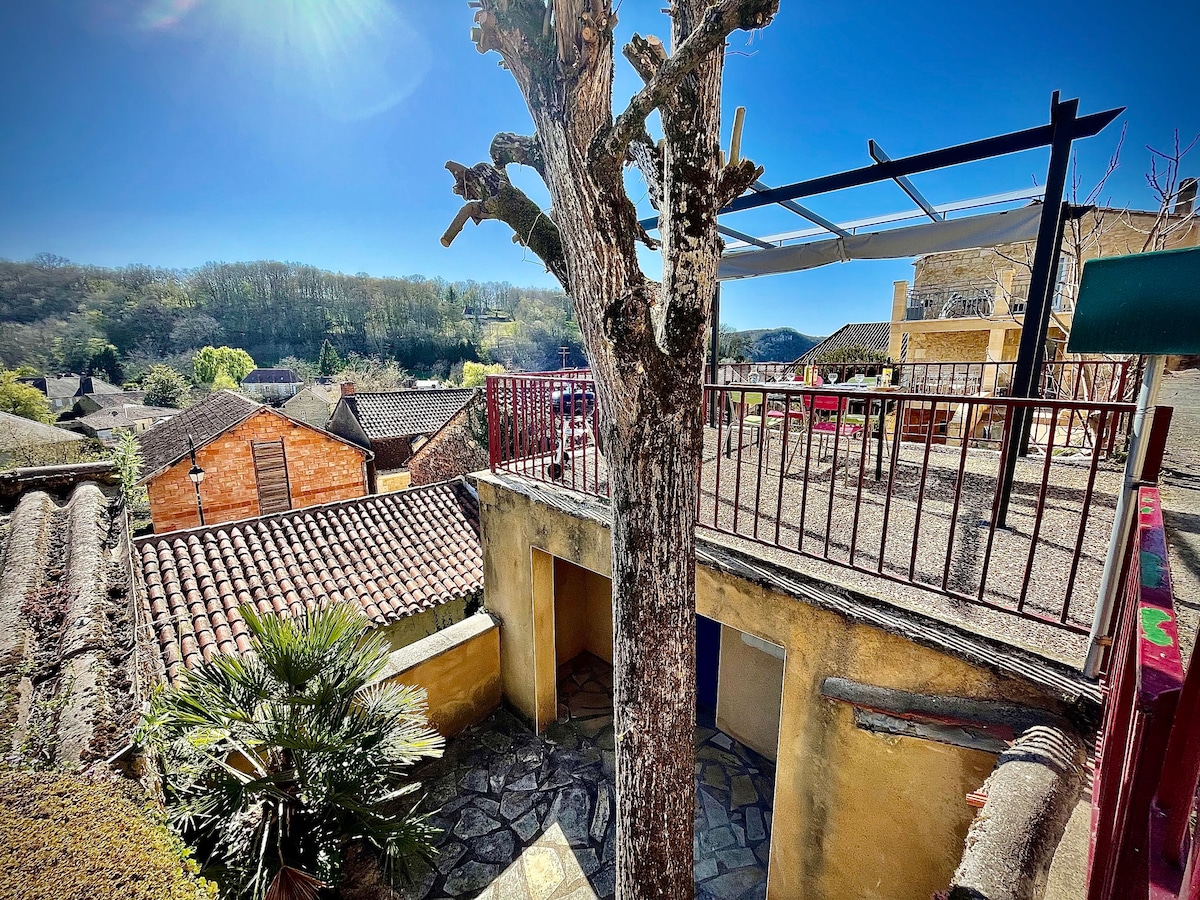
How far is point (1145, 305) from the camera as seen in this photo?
111 centimetres

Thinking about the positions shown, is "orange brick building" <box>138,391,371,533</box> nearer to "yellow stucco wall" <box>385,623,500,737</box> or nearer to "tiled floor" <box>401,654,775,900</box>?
"yellow stucco wall" <box>385,623,500,737</box>

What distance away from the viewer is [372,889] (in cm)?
306

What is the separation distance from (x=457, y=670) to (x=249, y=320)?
82009 mm

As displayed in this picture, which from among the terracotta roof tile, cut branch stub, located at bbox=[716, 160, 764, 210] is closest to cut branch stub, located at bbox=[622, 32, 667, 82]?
cut branch stub, located at bbox=[716, 160, 764, 210]

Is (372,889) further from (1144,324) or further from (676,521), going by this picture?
(1144,324)

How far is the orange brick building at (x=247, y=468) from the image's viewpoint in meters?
14.8

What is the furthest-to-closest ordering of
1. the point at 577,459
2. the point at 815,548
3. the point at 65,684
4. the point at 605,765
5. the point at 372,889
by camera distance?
the point at 577,459
the point at 605,765
the point at 815,548
the point at 372,889
the point at 65,684

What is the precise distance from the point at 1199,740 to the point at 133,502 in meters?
23.4

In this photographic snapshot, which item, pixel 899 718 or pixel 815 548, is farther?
pixel 815 548

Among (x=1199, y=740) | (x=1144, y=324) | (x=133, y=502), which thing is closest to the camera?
(x=1199, y=740)

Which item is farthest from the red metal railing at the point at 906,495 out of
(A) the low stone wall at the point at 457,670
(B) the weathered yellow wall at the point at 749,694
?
(B) the weathered yellow wall at the point at 749,694

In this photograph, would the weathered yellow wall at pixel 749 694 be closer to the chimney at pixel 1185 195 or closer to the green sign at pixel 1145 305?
the green sign at pixel 1145 305

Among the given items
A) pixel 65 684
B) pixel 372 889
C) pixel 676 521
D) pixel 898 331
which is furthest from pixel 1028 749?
pixel 898 331

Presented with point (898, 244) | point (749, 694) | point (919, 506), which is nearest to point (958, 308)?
point (898, 244)
